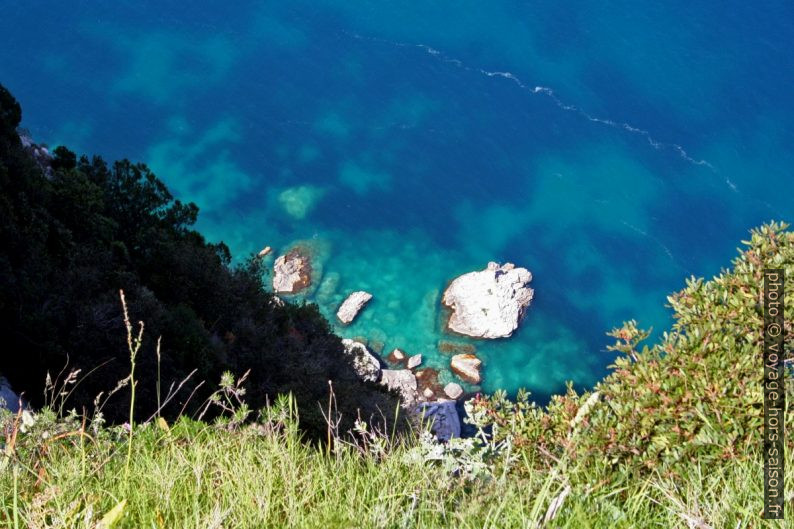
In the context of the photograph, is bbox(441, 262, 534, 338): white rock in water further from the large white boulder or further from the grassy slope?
the grassy slope

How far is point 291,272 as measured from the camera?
115 ft

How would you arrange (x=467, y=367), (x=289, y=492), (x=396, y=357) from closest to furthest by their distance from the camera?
1. (x=289, y=492)
2. (x=467, y=367)
3. (x=396, y=357)

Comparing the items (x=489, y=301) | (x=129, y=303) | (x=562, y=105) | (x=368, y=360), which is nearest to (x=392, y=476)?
(x=129, y=303)

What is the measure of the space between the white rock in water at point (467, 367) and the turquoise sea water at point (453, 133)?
625mm

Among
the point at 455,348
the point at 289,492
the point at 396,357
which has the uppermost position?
the point at 455,348

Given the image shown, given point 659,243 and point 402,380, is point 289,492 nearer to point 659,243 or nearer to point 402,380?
point 402,380

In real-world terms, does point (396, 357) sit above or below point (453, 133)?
below

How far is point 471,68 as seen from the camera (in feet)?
146

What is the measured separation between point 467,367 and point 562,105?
19501mm

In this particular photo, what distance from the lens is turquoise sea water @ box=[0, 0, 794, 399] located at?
3659 cm

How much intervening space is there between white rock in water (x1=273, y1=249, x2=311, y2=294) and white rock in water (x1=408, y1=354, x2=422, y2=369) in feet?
21.5

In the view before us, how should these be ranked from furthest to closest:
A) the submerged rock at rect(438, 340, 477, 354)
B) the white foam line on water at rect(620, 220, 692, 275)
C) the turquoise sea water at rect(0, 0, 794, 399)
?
the white foam line on water at rect(620, 220, 692, 275) < the turquoise sea water at rect(0, 0, 794, 399) < the submerged rock at rect(438, 340, 477, 354)

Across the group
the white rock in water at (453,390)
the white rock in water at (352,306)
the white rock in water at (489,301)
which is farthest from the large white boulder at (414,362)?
the white rock in water at (352,306)

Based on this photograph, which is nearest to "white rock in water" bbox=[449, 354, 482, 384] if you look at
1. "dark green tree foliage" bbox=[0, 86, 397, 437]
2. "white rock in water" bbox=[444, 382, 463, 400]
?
"white rock in water" bbox=[444, 382, 463, 400]
